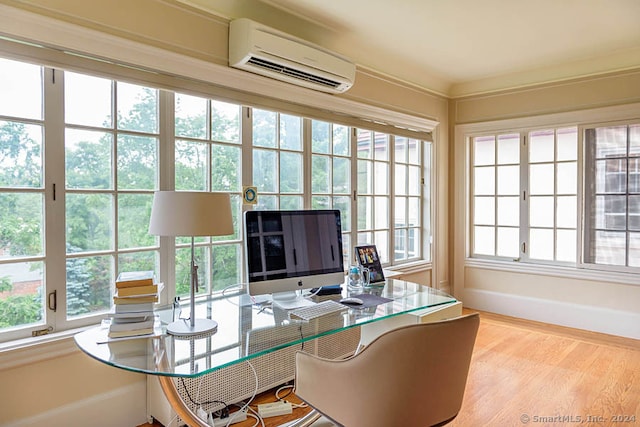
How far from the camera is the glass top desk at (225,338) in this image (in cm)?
144

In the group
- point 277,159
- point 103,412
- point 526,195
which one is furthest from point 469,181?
point 103,412

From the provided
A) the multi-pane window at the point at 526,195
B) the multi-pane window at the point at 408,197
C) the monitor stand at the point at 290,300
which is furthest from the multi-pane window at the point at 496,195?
the monitor stand at the point at 290,300

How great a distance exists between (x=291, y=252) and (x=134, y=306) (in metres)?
0.80

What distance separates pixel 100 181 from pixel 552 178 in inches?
155

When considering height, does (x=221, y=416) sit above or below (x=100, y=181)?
below

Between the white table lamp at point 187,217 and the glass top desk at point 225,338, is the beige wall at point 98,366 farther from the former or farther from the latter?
the white table lamp at point 187,217

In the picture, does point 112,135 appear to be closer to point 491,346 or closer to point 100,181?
point 100,181

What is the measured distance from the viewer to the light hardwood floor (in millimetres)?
2334

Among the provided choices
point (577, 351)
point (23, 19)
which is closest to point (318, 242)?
point (23, 19)

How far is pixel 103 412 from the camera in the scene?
84.2 inches

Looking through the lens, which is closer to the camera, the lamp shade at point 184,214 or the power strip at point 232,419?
the lamp shade at point 184,214

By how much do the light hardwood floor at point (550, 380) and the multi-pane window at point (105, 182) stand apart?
1072 millimetres

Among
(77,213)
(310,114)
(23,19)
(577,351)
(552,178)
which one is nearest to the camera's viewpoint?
(23,19)

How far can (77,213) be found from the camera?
6.85 feet
